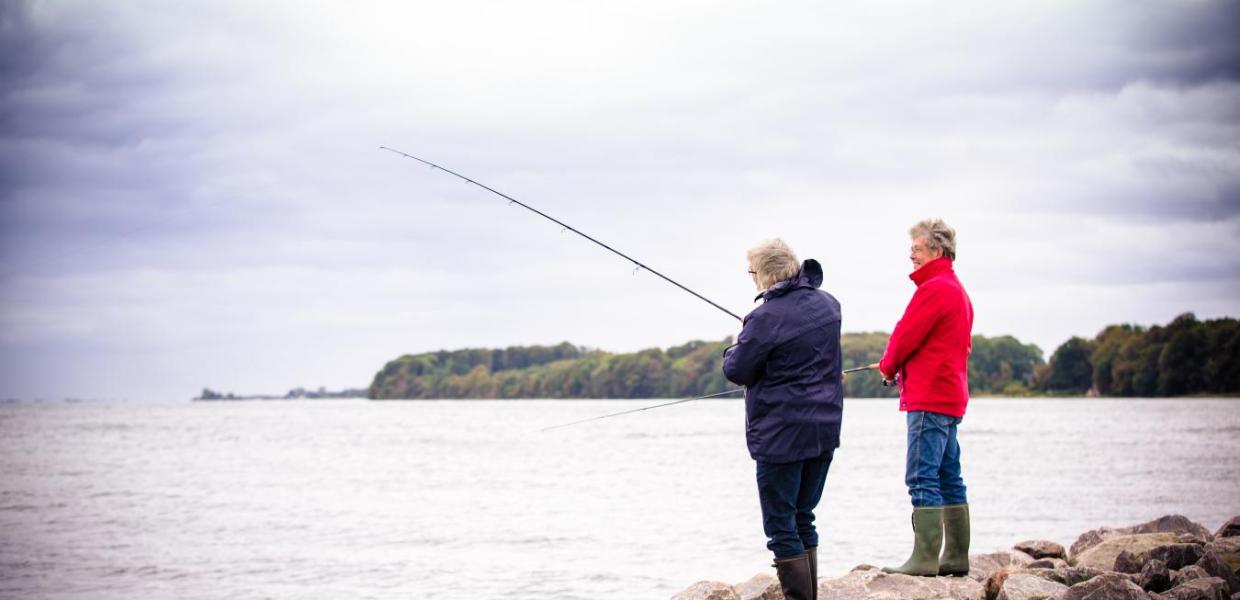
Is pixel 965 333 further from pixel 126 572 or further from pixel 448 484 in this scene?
pixel 448 484

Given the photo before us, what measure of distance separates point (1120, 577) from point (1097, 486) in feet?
51.2

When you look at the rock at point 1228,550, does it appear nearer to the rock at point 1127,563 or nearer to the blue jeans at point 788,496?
the rock at point 1127,563

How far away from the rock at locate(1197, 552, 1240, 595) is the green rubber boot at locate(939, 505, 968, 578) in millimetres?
1363

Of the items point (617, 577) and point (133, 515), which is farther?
point (133, 515)

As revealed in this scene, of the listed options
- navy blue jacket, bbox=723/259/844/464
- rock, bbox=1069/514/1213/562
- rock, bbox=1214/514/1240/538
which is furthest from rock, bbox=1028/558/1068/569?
navy blue jacket, bbox=723/259/844/464

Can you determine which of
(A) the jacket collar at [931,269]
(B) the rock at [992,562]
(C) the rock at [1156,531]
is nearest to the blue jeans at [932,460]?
(A) the jacket collar at [931,269]

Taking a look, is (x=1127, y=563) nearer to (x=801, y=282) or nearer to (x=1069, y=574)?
(x=1069, y=574)

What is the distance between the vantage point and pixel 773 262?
14.3 ft

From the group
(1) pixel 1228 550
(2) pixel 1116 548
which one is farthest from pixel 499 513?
(1) pixel 1228 550

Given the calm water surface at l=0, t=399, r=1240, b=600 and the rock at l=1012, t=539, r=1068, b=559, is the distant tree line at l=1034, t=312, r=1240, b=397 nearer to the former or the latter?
the calm water surface at l=0, t=399, r=1240, b=600

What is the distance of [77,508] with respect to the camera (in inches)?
728

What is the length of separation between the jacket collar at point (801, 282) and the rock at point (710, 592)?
201 cm

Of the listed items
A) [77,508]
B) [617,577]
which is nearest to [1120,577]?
[617,577]

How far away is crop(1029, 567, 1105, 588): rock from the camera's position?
6.02 m
